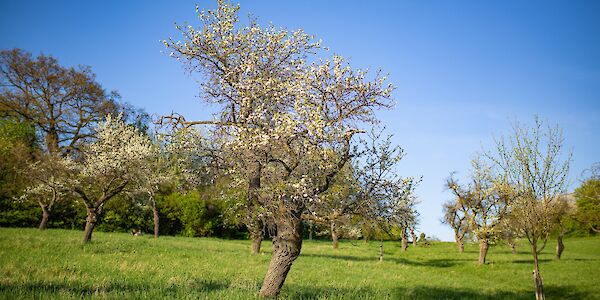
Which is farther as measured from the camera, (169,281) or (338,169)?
(169,281)

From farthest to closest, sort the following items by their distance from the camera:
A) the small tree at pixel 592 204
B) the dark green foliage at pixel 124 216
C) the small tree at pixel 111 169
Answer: the dark green foliage at pixel 124 216 → the small tree at pixel 592 204 → the small tree at pixel 111 169

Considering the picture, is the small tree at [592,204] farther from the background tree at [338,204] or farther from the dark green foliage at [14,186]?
the dark green foliage at [14,186]

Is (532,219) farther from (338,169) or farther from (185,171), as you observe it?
(185,171)

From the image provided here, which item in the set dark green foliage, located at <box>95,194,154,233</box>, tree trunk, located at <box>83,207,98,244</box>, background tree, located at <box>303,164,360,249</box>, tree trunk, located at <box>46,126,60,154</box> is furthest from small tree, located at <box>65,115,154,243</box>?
tree trunk, located at <box>46,126,60,154</box>

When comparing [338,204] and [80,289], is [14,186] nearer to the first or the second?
[80,289]

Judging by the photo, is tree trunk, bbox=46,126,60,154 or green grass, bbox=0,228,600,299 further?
tree trunk, bbox=46,126,60,154

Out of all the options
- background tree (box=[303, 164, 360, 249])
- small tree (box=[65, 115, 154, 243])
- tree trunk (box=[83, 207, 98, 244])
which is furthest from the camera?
small tree (box=[65, 115, 154, 243])

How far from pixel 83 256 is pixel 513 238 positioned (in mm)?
34134

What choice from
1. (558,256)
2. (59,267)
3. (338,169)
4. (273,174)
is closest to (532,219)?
(338,169)

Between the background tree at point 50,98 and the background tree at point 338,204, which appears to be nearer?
the background tree at point 338,204

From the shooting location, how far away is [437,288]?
2180cm

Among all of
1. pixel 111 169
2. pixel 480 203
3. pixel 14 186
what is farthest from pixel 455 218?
pixel 14 186

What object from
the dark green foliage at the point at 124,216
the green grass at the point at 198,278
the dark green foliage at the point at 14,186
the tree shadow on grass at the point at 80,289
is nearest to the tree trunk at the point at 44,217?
the dark green foliage at the point at 14,186

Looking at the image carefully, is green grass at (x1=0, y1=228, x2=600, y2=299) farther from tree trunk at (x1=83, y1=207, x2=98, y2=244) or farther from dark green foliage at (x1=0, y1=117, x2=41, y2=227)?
dark green foliage at (x1=0, y1=117, x2=41, y2=227)
